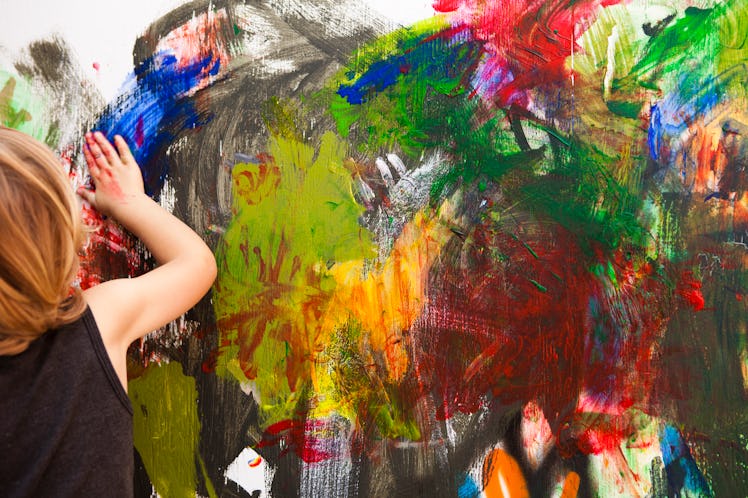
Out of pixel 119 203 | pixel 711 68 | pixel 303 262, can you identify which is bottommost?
pixel 303 262

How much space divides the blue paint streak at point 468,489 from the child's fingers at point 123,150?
2.64 feet

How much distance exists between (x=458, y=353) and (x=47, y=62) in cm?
89

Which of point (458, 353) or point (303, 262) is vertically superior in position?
point (303, 262)

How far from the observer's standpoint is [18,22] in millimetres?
1057

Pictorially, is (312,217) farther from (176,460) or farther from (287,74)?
(176,460)

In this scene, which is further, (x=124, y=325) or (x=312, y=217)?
(x=312, y=217)

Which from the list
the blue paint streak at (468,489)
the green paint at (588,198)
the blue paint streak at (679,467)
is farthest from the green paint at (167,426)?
the blue paint streak at (679,467)

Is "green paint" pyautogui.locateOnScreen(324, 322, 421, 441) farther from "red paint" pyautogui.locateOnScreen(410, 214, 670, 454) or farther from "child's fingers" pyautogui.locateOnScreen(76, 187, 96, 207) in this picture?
"child's fingers" pyautogui.locateOnScreen(76, 187, 96, 207)

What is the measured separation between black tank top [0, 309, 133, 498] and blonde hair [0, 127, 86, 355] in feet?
0.10

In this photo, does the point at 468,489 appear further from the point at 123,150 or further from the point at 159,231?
the point at 123,150

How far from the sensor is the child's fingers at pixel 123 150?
1.04 m

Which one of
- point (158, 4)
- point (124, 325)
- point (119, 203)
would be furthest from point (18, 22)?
point (124, 325)

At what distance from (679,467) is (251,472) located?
75 cm

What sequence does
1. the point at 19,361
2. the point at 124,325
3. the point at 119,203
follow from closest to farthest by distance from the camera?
the point at 19,361, the point at 124,325, the point at 119,203
